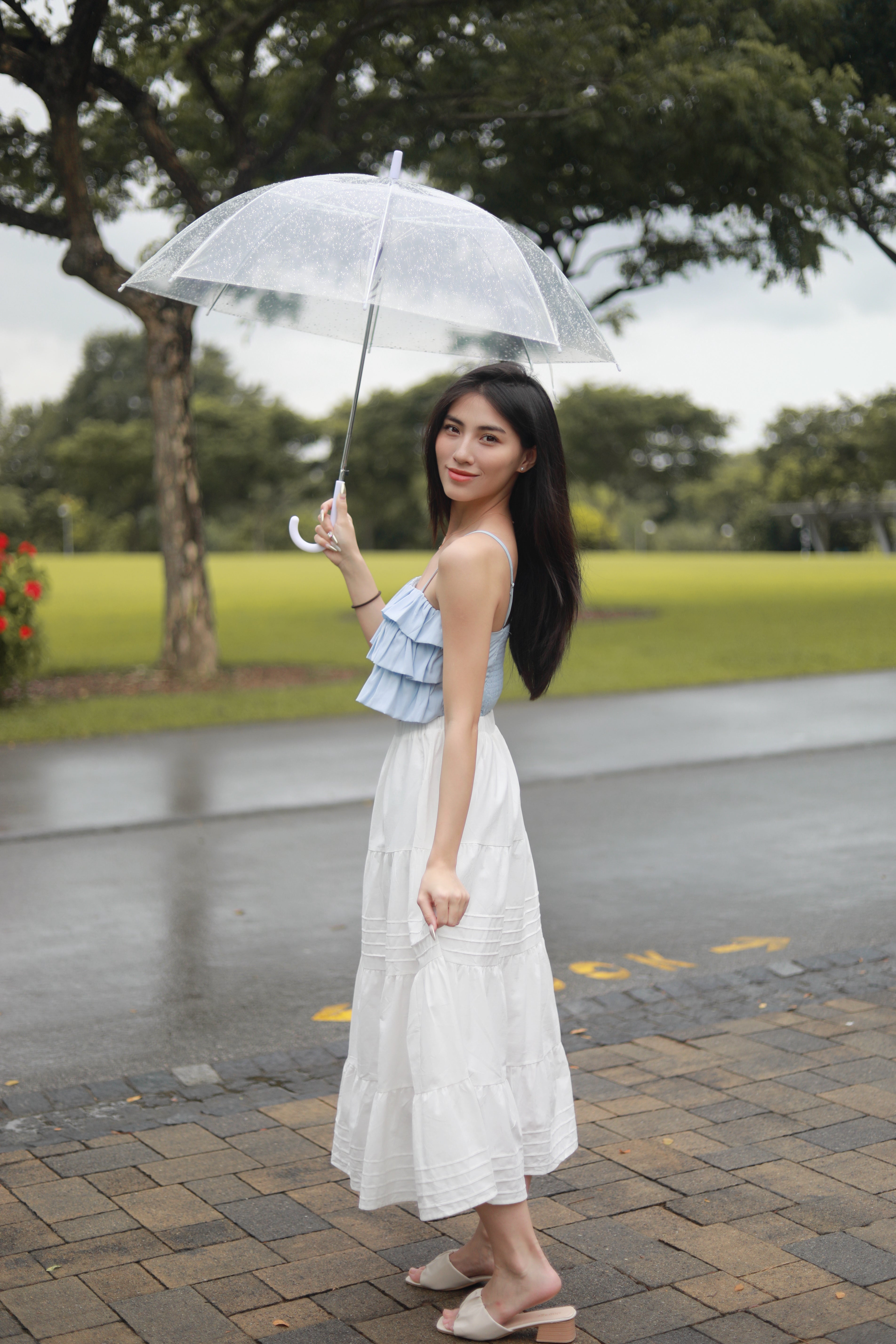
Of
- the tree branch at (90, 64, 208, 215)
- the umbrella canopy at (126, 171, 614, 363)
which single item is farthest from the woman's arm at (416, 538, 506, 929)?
the tree branch at (90, 64, 208, 215)

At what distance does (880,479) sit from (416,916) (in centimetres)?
4723

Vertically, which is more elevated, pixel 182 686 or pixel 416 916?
pixel 416 916

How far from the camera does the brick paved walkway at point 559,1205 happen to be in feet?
9.89

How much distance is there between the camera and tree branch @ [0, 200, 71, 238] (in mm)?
14430

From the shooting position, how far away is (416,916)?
2.91m

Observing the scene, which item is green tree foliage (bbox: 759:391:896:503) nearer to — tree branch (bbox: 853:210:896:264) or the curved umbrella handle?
tree branch (bbox: 853:210:896:264)

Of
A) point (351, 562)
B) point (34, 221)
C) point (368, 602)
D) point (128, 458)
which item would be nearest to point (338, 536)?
point (351, 562)

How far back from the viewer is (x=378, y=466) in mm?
69938

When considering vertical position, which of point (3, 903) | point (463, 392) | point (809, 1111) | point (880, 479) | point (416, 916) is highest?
point (880, 479)

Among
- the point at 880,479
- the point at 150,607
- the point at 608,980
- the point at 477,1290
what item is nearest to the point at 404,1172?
the point at 477,1290

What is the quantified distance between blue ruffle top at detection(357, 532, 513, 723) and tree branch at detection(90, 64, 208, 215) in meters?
12.3

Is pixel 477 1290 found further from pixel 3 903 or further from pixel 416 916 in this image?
pixel 3 903

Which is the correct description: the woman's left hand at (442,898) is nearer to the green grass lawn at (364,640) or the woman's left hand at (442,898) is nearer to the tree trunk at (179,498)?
the green grass lawn at (364,640)

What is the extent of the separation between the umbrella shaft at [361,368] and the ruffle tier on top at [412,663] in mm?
390
